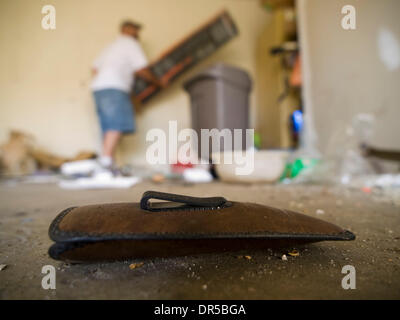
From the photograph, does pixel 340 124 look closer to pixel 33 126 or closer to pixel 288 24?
pixel 288 24

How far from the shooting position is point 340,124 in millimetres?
1542

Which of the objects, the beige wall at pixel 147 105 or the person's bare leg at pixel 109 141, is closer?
the beige wall at pixel 147 105

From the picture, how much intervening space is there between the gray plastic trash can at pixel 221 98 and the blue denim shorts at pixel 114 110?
568 millimetres

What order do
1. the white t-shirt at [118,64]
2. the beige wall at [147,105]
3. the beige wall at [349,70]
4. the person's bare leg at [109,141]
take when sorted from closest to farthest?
the beige wall at [349,70], the beige wall at [147,105], the white t-shirt at [118,64], the person's bare leg at [109,141]

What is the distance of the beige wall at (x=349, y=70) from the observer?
111cm

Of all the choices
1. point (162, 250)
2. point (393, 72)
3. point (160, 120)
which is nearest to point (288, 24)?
point (393, 72)

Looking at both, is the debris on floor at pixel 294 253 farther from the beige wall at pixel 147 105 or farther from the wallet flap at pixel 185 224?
the beige wall at pixel 147 105

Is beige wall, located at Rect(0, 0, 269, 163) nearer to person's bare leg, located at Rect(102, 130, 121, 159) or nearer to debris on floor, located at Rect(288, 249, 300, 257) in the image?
person's bare leg, located at Rect(102, 130, 121, 159)

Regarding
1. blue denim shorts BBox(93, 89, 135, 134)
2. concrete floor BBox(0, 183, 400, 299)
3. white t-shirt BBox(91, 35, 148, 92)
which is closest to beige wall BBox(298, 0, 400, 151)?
concrete floor BBox(0, 183, 400, 299)

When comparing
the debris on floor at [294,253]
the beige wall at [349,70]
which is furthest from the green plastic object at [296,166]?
the debris on floor at [294,253]

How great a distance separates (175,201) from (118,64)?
185 cm

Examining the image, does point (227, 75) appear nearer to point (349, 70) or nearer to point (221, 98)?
point (221, 98)

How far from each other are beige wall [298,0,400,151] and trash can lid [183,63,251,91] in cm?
49
